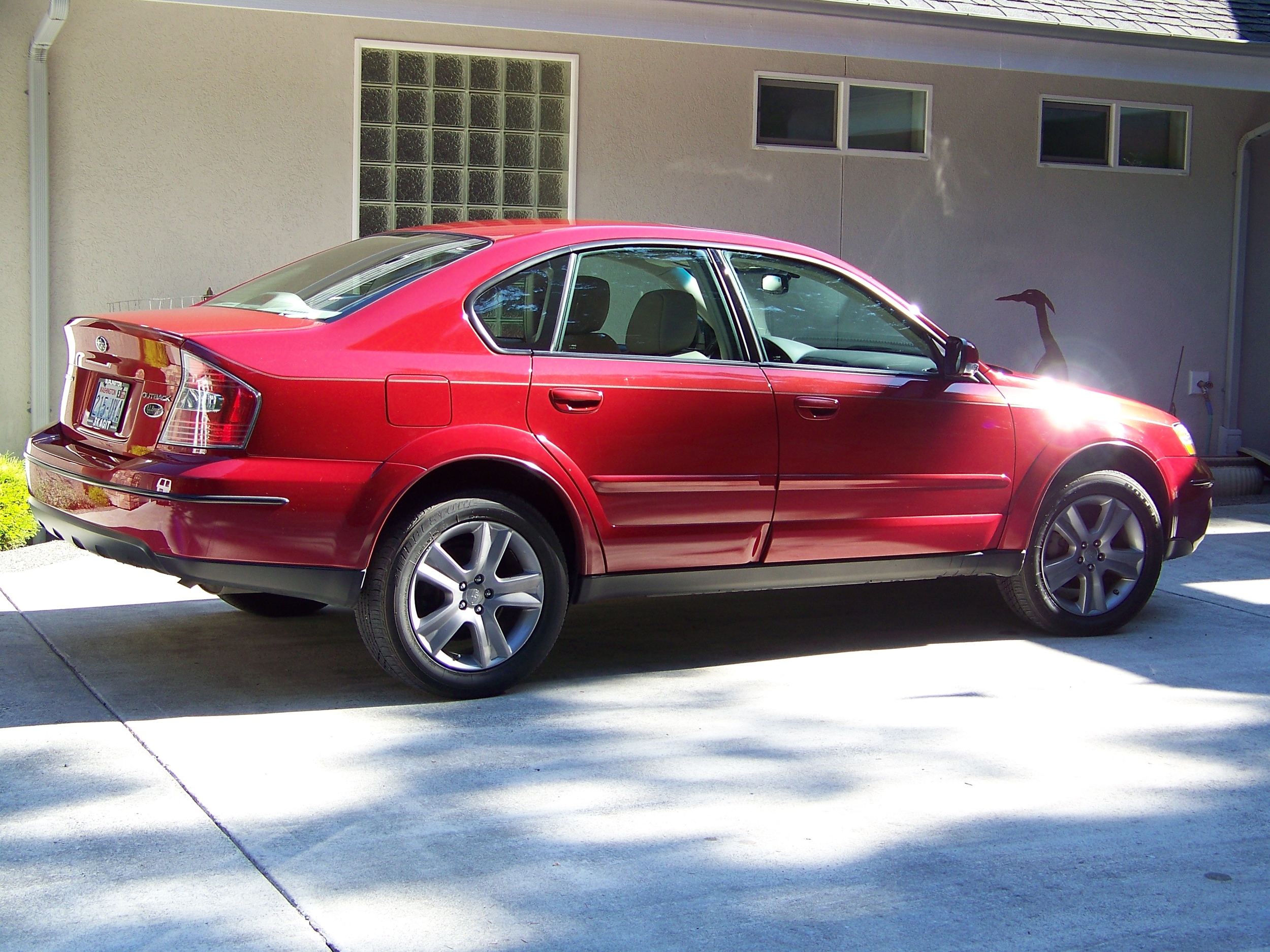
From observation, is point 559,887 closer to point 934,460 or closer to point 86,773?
point 86,773

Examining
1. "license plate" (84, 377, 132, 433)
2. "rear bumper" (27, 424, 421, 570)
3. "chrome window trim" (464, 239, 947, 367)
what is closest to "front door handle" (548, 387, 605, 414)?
"chrome window trim" (464, 239, 947, 367)

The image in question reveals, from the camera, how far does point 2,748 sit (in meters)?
4.28

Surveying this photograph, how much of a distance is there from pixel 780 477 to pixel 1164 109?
8098 millimetres

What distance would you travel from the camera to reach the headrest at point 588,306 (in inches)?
198

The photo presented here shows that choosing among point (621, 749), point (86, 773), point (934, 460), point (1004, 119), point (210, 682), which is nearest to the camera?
point (86, 773)

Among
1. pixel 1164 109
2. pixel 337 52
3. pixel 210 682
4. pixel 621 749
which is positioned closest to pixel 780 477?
pixel 621 749

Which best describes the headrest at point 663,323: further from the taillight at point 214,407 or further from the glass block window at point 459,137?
the glass block window at point 459,137

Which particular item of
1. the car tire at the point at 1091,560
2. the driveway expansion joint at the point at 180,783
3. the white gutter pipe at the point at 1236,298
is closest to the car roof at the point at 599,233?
the car tire at the point at 1091,560

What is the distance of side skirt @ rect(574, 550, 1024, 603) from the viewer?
508cm

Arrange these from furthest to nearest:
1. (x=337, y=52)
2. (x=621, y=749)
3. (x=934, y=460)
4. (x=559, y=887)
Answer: (x=337, y=52), (x=934, y=460), (x=621, y=749), (x=559, y=887)

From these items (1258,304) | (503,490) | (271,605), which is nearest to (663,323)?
(503,490)

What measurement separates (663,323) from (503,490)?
912 millimetres

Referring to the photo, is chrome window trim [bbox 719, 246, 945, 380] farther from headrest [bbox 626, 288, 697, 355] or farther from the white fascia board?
the white fascia board

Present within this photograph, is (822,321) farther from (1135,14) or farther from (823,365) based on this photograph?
(1135,14)
